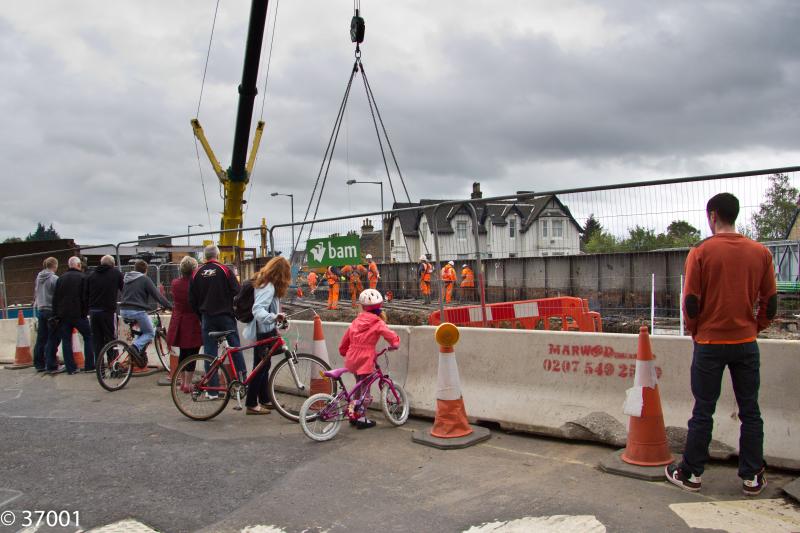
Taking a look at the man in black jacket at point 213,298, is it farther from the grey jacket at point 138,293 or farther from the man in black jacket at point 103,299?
the man in black jacket at point 103,299

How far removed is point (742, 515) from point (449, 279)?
14.7 ft

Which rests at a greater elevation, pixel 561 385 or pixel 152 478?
pixel 561 385

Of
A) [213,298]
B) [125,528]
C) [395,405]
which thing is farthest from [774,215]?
[125,528]

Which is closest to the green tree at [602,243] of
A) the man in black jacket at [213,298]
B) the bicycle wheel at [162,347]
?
the man in black jacket at [213,298]

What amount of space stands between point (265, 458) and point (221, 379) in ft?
5.52

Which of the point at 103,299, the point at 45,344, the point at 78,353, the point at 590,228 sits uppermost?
the point at 590,228

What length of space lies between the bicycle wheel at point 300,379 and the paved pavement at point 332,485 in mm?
298

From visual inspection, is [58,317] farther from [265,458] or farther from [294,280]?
[265,458]

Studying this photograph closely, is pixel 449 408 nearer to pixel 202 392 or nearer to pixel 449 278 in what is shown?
pixel 449 278

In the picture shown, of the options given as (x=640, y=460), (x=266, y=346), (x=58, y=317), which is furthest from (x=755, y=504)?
(x=58, y=317)

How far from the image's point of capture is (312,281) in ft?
30.4

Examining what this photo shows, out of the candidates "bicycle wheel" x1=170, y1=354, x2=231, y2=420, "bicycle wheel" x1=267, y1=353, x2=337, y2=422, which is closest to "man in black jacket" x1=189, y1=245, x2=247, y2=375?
"bicycle wheel" x1=170, y1=354, x2=231, y2=420

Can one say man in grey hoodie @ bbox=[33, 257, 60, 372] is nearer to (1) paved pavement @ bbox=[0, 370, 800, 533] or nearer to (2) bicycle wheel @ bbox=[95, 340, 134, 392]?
(2) bicycle wheel @ bbox=[95, 340, 134, 392]

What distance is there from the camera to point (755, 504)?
4004mm
